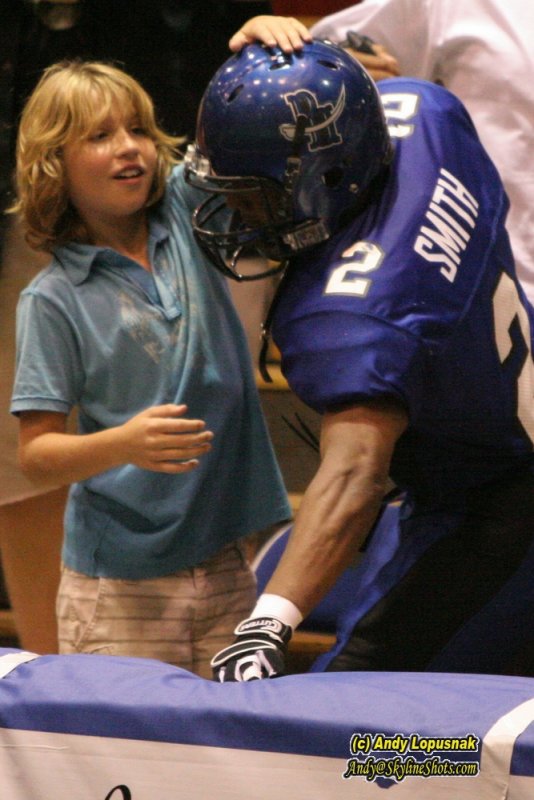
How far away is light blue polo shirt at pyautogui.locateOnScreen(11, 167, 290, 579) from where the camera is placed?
6.02 ft

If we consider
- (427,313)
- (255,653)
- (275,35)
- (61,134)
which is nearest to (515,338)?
(427,313)

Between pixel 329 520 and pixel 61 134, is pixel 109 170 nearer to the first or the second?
pixel 61 134

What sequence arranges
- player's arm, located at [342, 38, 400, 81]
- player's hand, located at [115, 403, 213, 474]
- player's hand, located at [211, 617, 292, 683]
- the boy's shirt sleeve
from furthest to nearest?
1. player's arm, located at [342, 38, 400, 81]
2. the boy's shirt sleeve
3. player's hand, located at [115, 403, 213, 474]
4. player's hand, located at [211, 617, 292, 683]

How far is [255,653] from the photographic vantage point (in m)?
1.34

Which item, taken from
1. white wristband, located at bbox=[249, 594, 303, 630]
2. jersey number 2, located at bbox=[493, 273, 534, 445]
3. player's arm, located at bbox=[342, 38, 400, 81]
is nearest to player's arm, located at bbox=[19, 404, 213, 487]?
white wristband, located at bbox=[249, 594, 303, 630]

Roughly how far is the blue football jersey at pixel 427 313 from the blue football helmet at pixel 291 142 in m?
0.04

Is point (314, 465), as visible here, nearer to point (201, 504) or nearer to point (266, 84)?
point (201, 504)

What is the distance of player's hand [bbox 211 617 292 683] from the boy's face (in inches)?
29.8

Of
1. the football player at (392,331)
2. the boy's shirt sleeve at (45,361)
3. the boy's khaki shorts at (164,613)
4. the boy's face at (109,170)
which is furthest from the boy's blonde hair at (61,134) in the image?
the boy's khaki shorts at (164,613)

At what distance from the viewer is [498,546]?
1.69m

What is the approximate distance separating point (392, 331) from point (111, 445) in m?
0.42

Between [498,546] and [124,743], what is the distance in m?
0.67

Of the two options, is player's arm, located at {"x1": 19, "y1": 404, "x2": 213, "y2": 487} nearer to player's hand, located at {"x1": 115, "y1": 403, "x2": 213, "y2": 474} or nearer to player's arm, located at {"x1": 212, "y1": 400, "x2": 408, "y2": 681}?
player's hand, located at {"x1": 115, "y1": 403, "x2": 213, "y2": 474}

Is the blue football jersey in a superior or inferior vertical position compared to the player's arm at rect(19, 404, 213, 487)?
superior
